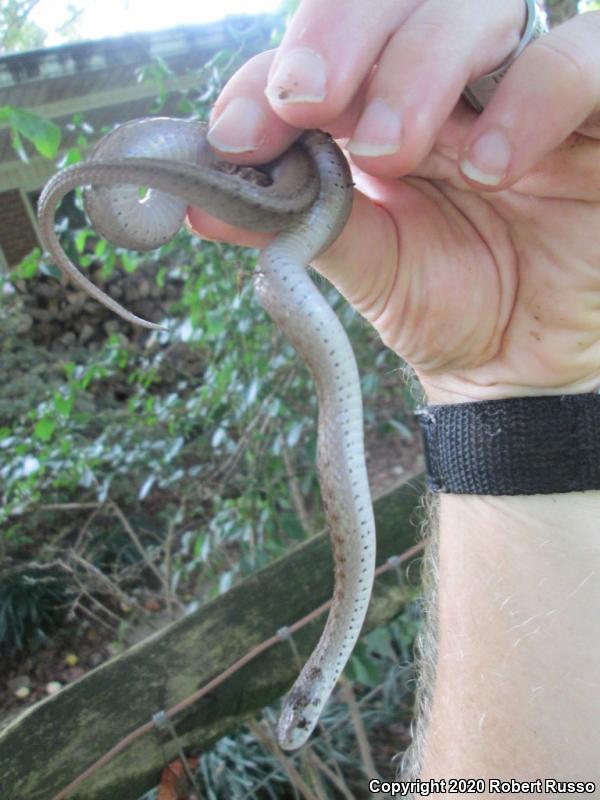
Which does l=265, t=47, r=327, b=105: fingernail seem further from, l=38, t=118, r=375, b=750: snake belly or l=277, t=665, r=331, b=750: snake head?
l=277, t=665, r=331, b=750: snake head

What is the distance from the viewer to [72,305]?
24.7ft

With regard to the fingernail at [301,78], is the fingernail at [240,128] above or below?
below

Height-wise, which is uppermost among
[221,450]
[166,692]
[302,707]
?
[166,692]

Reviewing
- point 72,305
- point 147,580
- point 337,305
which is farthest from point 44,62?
point 337,305

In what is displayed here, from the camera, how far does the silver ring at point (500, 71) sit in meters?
1.03

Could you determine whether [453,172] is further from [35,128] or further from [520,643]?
[35,128]

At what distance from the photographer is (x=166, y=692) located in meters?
1.50

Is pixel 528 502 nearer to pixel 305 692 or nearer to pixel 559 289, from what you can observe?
pixel 559 289

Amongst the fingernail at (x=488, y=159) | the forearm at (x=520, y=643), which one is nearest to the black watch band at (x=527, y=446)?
the forearm at (x=520, y=643)

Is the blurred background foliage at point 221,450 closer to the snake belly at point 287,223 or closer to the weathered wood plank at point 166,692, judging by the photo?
the weathered wood plank at point 166,692

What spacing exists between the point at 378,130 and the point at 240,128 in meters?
0.22

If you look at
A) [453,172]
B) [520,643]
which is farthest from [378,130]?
[520,643]

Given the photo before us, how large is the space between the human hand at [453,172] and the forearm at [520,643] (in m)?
0.27

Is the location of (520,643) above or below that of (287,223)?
below
